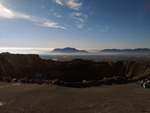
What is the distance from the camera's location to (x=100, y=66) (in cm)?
3481

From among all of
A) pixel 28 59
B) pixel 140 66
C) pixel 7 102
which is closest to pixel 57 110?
pixel 7 102

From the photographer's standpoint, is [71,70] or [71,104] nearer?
[71,104]

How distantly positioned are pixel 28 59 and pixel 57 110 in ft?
116

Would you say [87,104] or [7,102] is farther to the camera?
[7,102]

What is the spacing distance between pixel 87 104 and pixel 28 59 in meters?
35.4

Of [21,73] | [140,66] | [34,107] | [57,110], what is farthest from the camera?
[21,73]

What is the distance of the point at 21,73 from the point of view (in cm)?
3378

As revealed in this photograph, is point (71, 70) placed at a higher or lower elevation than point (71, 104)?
lower

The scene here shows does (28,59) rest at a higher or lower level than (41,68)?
higher

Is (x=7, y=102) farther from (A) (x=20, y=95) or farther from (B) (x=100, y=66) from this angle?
(B) (x=100, y=66)

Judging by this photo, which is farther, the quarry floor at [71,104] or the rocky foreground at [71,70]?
the rocky foreground at [71,70]

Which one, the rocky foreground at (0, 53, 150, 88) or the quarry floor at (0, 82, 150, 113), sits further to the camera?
the rocky foreground at (0, 53, 150, 88)

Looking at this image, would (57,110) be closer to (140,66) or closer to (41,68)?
(140,66)

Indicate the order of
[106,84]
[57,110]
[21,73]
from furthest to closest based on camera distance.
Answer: [21,73] < [106,84] < [57,110]
